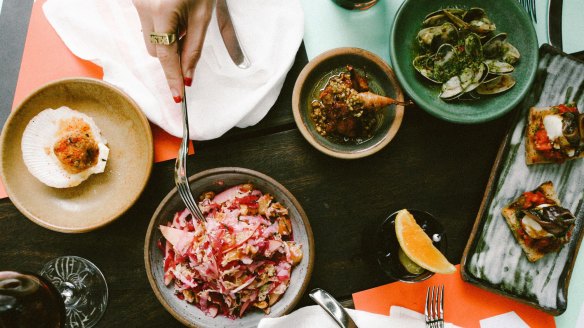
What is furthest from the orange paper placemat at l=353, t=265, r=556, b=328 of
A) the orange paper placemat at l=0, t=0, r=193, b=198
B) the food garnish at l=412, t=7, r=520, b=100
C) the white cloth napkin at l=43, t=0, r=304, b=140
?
the orange paper placemat at l=0, t=0, r=193, b=198

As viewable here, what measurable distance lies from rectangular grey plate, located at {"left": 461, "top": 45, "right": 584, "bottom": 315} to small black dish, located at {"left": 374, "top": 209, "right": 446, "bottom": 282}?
200 mm

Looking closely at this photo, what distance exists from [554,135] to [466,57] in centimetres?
41

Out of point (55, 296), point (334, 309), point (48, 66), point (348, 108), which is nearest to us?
point (55, 296)

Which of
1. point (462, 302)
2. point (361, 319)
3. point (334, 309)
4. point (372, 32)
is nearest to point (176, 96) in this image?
point (372, 32)

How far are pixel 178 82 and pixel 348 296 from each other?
0.95m

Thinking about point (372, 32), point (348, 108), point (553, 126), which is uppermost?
point (372, 32)

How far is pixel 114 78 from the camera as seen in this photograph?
5.16ft

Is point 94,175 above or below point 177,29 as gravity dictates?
below

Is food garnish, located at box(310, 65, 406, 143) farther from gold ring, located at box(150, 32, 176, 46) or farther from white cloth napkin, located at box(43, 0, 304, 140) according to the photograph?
gold ring, located at box(150, 32, 176, 46)

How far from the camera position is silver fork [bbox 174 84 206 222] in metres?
1.38

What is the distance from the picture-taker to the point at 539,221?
1511 mm

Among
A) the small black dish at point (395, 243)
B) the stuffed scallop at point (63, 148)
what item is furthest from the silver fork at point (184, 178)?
the small black dish at point (395, 243)

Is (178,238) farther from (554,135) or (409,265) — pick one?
(554,135)

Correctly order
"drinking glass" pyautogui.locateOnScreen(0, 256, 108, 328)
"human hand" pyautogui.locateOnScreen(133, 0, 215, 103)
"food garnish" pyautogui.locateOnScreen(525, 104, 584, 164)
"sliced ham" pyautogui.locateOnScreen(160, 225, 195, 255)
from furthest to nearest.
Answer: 1. "food garnish" pyautogui.locateOnScreen(525, 104, 584, 164)
2. "sliced ham" pyautogui.locateOnScreen(160, 225, 195, 255)
3. "human hand" pyautogui.locateOnScreen(133, 0, 215, 103)
4. "drinking glass" pyautogui.locateOnScreen(0, 256, 108, 328)
